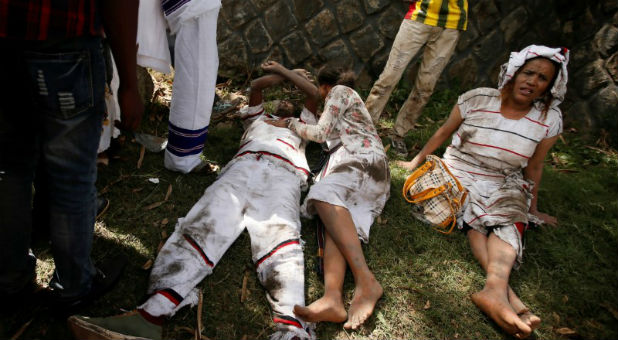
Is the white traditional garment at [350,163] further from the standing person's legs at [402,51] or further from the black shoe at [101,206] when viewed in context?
the black shoe at [101,206]

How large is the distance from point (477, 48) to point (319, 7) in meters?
2.37

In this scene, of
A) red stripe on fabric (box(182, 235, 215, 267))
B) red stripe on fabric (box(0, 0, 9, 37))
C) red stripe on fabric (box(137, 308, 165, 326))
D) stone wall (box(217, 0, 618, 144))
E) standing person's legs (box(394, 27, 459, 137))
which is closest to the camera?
red stripe on fabric (box(0, 0, 9, 37))

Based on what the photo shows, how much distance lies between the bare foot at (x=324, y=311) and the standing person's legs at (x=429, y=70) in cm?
272

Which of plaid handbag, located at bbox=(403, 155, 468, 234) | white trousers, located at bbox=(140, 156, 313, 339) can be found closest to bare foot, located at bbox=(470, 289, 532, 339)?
plaid handbag, located at bbox=(403, 155, 468, 234)

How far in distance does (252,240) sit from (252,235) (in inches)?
1.4

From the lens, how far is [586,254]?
3258 millimetres

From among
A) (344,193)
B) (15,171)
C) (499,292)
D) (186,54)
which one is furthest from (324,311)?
(186,54)

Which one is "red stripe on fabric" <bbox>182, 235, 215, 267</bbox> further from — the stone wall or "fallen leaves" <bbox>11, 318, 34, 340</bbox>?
the stone wall

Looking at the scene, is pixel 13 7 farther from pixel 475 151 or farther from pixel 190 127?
pixel 475 151

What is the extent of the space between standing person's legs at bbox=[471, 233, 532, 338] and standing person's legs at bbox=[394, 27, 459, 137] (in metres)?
1.88

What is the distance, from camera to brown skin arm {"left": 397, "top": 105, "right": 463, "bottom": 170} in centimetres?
349

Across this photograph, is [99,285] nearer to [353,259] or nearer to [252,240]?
[252,240]

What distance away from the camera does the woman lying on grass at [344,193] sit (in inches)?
92.3

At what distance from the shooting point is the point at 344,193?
289 cm
